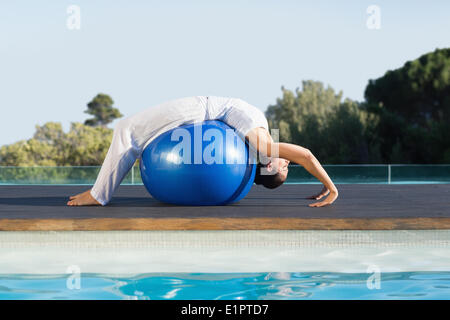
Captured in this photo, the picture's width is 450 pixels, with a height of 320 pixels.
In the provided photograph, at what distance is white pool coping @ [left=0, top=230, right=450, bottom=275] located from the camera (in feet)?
13.7

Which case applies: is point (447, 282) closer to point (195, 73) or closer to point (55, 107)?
point (195, 73)

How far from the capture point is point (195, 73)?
29.9 metres

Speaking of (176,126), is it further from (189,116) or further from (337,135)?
(337,135)

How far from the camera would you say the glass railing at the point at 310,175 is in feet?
37.6

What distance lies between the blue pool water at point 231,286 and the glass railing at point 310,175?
7258 millimetres

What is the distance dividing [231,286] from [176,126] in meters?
1.97

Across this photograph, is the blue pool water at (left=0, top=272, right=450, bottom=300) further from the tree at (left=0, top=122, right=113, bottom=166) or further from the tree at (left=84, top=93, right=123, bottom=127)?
the tree at (left=84, top=93, right=123, bottom=127)

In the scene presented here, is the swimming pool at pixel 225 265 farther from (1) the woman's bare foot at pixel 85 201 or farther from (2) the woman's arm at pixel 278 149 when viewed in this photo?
(1) the woman's bare foot at pixel 85 201

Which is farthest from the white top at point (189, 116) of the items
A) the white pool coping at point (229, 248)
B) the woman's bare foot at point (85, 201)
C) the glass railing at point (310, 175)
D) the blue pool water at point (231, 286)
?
the glass railing at point (310, 175)

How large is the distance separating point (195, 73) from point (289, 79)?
18.3 m

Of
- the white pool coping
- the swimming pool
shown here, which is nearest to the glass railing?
the white pool coping

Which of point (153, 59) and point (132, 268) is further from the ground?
point (153, 59)

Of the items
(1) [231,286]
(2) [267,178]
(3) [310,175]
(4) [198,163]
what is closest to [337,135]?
(3) [310,175]
